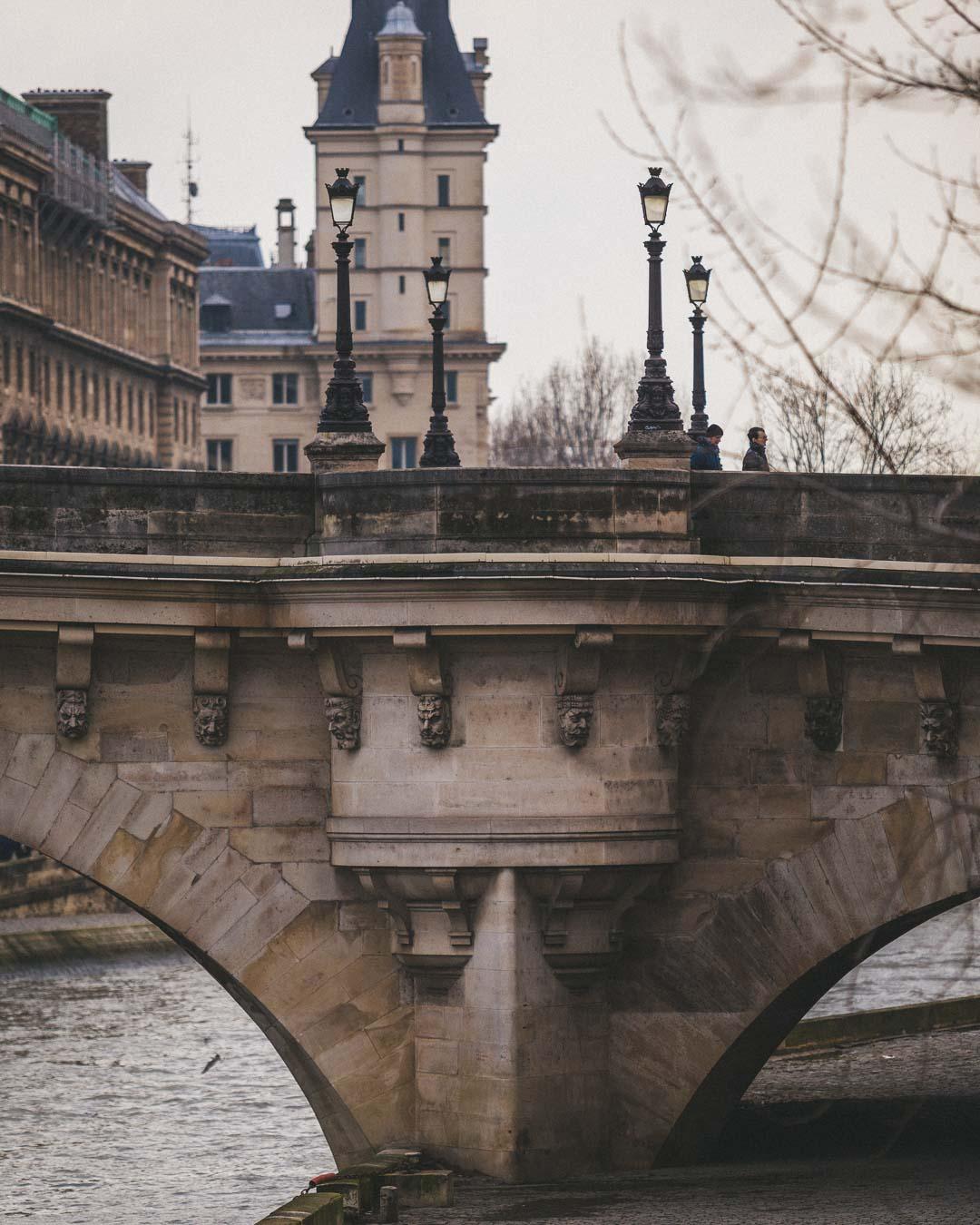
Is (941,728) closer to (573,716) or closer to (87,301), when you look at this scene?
(573,716)

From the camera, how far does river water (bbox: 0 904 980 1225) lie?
3014cm

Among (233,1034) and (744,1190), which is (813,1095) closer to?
(744,1190)

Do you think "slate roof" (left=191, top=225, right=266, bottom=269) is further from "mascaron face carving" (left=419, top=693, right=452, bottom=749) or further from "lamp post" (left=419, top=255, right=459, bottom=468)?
"mascaron face carving" (left=419, top=693, right=452, bottom=749)

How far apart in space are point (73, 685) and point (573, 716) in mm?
3633

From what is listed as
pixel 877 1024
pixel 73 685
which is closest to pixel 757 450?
pixel 73 685

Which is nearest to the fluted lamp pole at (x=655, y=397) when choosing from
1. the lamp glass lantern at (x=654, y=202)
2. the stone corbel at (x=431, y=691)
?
the lamp glass lantern at (x=654, y=202)

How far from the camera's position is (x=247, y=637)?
20266mm

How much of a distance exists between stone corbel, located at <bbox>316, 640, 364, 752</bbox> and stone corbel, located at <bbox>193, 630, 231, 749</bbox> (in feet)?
2.29

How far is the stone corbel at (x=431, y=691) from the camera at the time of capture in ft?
64.6

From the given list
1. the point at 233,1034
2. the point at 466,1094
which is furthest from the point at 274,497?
the point at 233,1034

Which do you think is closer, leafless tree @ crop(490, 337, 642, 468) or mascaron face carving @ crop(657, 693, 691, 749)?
mascaron face carving @ crop(657, 693, 691, 749)

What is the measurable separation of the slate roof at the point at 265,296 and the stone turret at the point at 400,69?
1112 centimetres

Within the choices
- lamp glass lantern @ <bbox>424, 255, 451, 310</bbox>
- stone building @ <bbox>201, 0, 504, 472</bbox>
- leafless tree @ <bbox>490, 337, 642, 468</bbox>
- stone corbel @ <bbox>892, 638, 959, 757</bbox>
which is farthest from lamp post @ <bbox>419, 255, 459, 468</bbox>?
stone building @ <bbox>201, 0, 504, 472</bbox>

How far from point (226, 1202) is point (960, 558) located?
12782 millimetres
